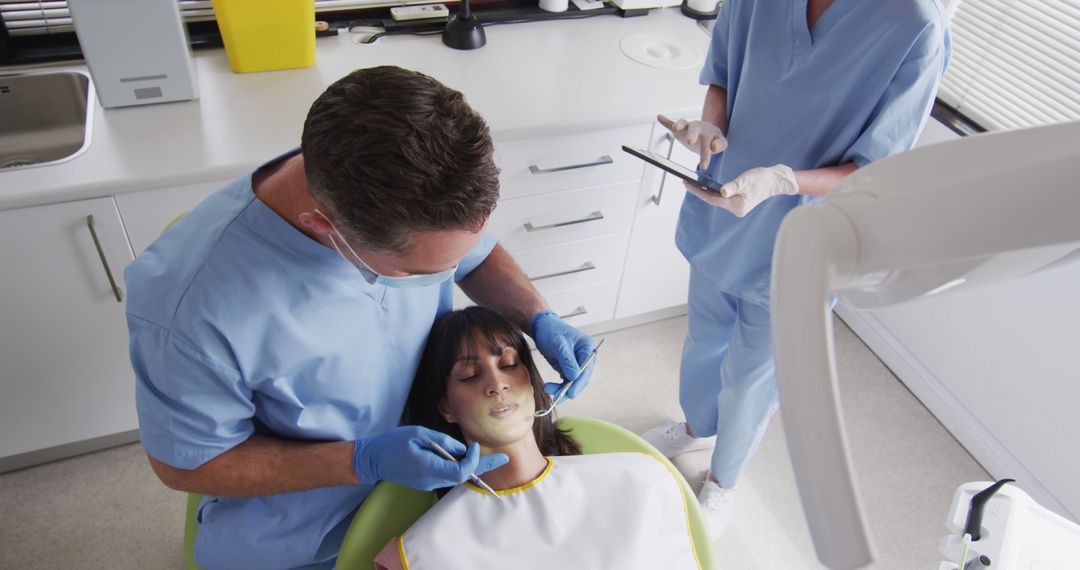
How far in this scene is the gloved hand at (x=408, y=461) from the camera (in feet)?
3.77

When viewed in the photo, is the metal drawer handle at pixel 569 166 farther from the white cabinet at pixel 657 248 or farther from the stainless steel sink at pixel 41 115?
the stainless steel sink at pixel 41 115

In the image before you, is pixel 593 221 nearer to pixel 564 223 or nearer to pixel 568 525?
pixel 564 223

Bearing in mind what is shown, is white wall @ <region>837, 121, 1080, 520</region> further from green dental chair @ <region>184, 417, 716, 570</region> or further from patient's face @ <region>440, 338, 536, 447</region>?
patient's face @ <region>440, 338, 536, 447</region>

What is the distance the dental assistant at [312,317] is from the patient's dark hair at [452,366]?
0.19ft

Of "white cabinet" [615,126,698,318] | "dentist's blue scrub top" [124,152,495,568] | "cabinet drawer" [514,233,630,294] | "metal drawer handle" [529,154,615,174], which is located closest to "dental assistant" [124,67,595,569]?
"dentist's blue scrub top" [124,152,495,568]

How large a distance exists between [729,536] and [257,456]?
53.4 inches

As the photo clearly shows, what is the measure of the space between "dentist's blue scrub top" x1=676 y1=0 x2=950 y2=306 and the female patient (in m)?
0.51

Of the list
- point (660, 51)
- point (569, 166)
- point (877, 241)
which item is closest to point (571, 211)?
point (569, 166)

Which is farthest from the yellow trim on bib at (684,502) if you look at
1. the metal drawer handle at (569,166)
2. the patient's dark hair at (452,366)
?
the metal drawer handle at (569,166)

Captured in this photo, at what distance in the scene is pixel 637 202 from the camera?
6.86ft

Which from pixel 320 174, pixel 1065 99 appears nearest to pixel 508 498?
pixel 320 174

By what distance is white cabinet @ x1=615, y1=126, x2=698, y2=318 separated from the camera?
6.68 feet

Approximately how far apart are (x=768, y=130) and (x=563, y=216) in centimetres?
70

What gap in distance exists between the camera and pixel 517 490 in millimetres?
1355
